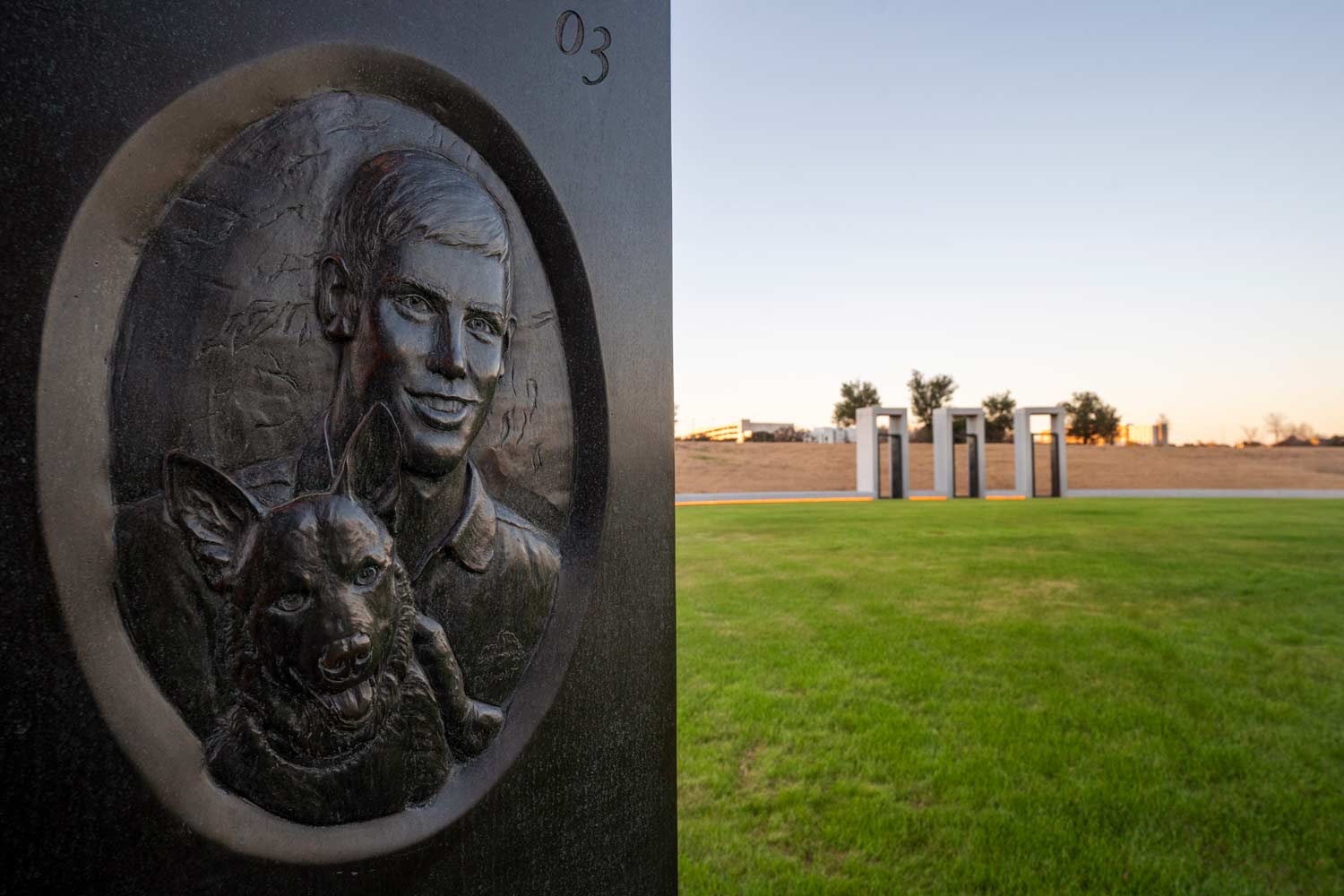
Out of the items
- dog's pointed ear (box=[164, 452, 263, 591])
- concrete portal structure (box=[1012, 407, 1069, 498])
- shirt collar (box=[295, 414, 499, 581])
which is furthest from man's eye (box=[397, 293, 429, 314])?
concrete portal structure (box=[1012, 407, 1069, 498])

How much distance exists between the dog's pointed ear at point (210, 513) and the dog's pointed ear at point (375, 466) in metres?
0.16

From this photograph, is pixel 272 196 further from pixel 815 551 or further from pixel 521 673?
pixel 815 551

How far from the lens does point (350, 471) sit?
137 cm

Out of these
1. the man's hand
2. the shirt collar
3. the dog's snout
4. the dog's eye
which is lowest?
the man's hand

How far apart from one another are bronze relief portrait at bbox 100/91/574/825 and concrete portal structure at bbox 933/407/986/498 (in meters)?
25.4

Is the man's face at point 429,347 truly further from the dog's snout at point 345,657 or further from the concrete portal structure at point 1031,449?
the concrete portal structure at point 1031,449

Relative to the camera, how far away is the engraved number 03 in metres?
1.82

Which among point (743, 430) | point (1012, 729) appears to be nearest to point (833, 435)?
point (743, 430)

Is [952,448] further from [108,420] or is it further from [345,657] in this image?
[108,420]

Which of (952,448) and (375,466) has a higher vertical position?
(952,448)

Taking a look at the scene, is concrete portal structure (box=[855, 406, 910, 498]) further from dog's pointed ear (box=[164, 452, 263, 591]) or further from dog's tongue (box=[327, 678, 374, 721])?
dog's pointed ear (box=[164, 452, 263, 591])

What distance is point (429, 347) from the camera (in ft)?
4.83

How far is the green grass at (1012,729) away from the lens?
10.9 ft

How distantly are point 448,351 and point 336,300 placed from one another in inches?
8.4
